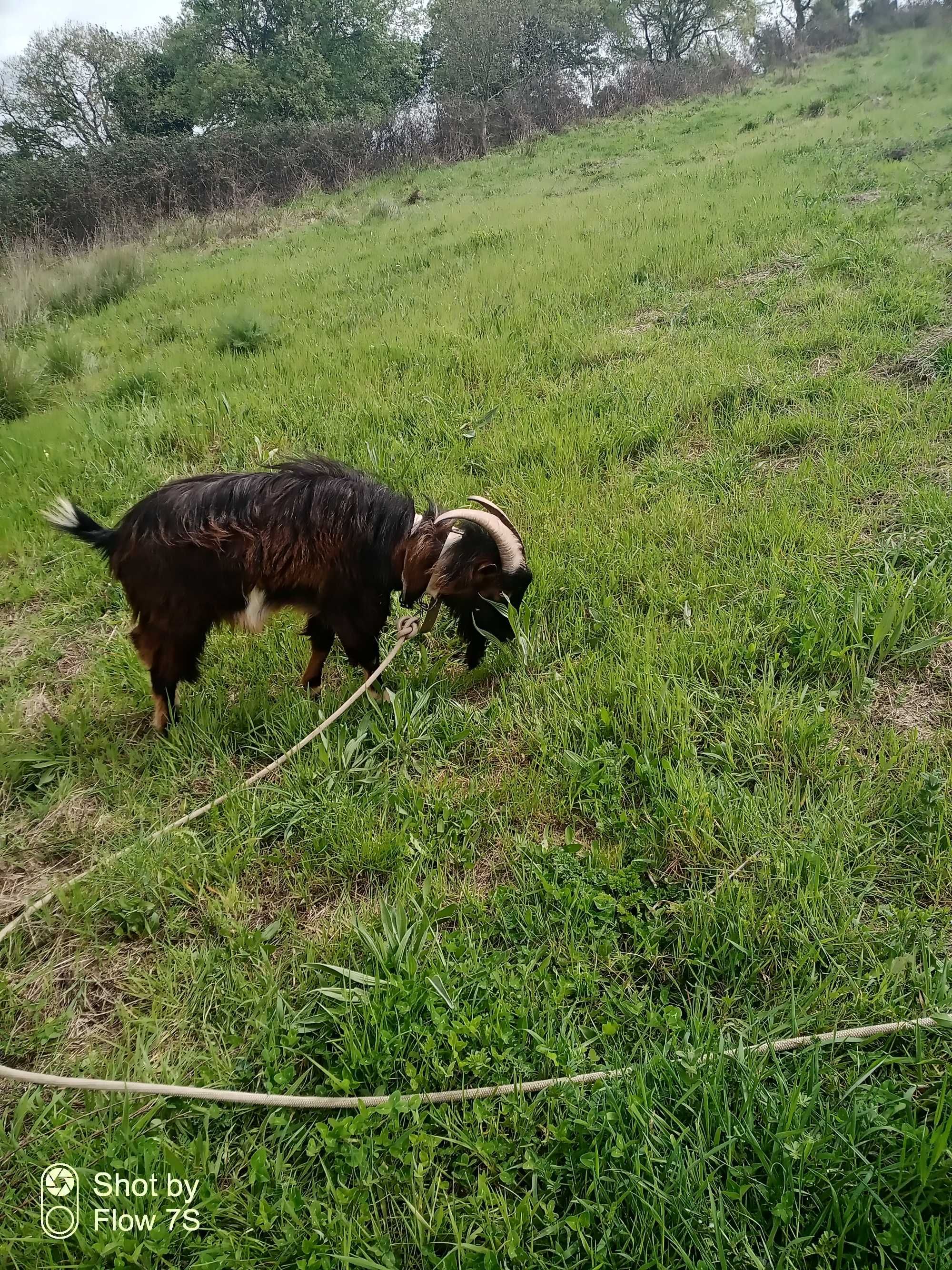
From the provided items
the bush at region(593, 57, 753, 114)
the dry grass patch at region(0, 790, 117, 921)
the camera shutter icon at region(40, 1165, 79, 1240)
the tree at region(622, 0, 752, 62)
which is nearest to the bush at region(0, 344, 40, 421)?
the dry grass patch at region(0, 790, 117, 921)

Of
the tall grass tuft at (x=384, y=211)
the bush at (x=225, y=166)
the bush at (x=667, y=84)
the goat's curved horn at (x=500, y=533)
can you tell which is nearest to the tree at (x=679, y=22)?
the bush at (x=667, y=84)

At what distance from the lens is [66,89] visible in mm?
30859

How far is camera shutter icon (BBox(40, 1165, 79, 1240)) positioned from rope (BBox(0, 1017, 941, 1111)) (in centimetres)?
18

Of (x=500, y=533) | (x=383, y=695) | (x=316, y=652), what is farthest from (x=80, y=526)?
(x=500, y=533)

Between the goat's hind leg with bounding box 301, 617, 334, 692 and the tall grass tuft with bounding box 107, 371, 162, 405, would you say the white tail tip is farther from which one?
the tall grass tuft with bounding box 107, 371, 162, 405

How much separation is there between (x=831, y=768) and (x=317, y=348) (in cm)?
684

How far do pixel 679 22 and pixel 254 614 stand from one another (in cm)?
5181

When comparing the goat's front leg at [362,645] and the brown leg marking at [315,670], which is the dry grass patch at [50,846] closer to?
the brown leg marking at [315,670]

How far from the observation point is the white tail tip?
9.67 feet

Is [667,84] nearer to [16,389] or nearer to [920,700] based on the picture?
[16,389]

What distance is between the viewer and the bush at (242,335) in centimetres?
768

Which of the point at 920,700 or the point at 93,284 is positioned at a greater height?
the point at 93,284

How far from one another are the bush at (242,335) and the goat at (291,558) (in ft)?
17.3

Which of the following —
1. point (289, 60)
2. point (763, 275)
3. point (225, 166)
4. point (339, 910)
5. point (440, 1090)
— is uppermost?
point (289, 60)
